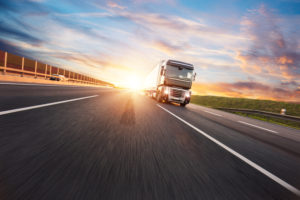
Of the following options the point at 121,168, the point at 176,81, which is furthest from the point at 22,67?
the point at 121,168

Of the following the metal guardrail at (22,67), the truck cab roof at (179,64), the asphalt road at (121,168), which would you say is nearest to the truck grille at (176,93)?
the truck cab roof at (179,64)

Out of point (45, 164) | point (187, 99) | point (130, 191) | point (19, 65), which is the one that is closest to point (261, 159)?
Result: point (130, 191)

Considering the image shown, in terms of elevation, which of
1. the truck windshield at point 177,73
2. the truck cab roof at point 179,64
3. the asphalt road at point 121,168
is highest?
the truck cab roof at point 179,64

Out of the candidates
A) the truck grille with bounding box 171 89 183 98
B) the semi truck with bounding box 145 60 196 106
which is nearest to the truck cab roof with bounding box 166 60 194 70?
the semi truck with bounding box 145 60 196 106

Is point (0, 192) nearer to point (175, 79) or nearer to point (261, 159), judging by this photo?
point (261, 159)

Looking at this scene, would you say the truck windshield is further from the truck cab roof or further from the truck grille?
the truck grille

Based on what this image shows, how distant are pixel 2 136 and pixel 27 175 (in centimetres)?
146

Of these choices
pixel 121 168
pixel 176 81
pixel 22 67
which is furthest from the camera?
pixel 22 67

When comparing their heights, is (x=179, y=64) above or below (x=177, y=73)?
above

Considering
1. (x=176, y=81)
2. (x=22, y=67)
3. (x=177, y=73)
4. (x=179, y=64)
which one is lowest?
(x=22, y=67)

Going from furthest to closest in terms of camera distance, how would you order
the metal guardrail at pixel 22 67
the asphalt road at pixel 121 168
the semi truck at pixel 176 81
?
the metal guardrail at pixel 22 67, the semi truck at pixel 176 81, the asphalt road at pixel 121 168

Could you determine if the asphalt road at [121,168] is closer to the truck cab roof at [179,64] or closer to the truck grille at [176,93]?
the truck grille at [176,93]

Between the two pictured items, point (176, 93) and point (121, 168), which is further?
point (176, 93)

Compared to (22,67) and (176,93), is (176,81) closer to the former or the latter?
(176,93)
